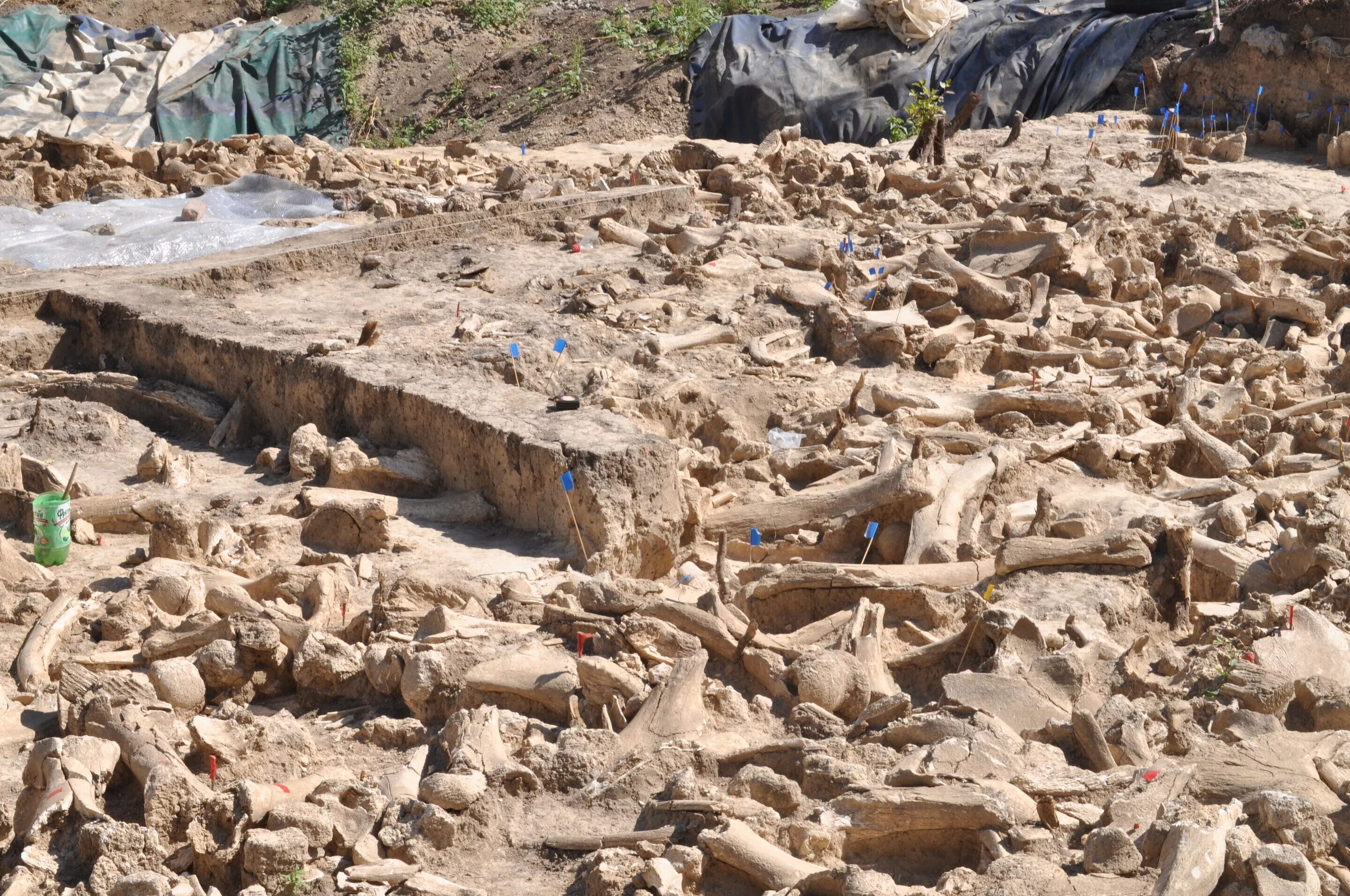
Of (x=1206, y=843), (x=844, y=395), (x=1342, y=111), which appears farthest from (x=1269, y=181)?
(x=1206, y=843)

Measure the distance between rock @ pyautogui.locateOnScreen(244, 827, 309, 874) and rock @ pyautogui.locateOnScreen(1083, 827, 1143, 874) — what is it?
5.30 feet

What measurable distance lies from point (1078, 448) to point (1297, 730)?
2296 millimetres

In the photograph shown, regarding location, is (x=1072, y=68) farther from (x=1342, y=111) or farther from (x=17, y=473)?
(x=17, y=473)

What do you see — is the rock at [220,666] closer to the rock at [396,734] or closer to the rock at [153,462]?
the rock at [396,734]

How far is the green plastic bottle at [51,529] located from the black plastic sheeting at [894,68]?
968 centimetres

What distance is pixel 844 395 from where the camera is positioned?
6.36m

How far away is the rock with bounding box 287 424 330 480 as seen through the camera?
533cm

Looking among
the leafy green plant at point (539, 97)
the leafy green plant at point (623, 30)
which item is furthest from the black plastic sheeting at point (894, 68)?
the leafy green plant at point (539, 97)

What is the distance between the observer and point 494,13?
16.7 m

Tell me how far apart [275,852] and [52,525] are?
2154mm

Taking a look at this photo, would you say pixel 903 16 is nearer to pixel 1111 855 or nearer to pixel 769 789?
pixel 769 789

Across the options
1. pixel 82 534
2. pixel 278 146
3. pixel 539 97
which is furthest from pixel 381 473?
pixel 539 97

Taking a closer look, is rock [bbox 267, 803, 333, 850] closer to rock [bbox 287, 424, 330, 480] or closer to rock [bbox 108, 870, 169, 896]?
rock [bbox 108, 870, 169, 896]

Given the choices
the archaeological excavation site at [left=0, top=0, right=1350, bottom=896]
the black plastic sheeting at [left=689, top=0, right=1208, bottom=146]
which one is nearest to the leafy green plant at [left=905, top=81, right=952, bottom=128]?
the black plastic sheeting at [left=689, top=0, right=1208, bottom=146]
